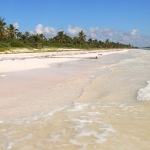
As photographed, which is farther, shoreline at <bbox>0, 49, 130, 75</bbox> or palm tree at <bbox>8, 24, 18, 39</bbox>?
palm tree at <bbox>8, 24, 18, 39</bbox>

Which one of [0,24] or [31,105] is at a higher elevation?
[0,24]

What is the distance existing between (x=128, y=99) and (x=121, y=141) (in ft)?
18.0

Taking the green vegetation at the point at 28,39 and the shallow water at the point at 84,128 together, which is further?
the green vegetation at the point at 28,39

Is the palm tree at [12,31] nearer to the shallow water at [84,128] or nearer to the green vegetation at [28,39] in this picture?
the green vegetation at [28,39]

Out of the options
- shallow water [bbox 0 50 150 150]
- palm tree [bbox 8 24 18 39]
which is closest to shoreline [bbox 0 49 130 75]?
shallow water [bbox 0 50 150 150]

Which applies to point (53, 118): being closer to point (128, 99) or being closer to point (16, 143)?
point (16, 143)

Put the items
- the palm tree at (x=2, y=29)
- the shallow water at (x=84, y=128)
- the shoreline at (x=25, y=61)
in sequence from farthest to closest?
the palm tree at (x=2, y=29)
the shoreline at (x=25, y=61)
the shallow water at (x=84, y=128)

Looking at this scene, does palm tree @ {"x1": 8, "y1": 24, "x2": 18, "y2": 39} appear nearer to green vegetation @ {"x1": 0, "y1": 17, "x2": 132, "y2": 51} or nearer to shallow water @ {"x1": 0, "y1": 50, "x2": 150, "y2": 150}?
green vegetation @ {"x1": 0, "y1": 17, "x2": 132, "y2": 51}

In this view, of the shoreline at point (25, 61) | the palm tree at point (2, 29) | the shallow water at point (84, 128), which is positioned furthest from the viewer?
the palm tree at point (2, 29)

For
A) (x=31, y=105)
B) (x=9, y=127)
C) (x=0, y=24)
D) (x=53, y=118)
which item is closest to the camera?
(x=9, y=127)

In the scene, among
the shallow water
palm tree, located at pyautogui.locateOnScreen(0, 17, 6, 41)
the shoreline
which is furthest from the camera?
palm tree, located at pyautogui.locateOnScreen(0, 17, 6, 41)

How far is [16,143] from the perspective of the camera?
22.7ft

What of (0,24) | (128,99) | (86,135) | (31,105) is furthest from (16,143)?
(0,24)

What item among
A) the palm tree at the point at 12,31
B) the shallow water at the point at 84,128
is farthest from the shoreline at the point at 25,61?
the palm tree at the point at 12,31
